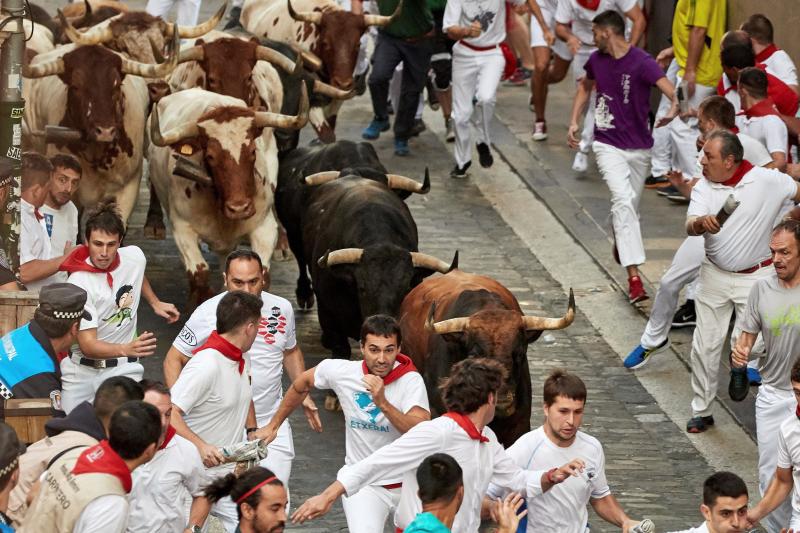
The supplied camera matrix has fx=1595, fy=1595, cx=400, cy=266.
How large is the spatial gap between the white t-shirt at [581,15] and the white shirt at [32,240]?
809cm

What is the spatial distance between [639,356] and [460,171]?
5.38 metres

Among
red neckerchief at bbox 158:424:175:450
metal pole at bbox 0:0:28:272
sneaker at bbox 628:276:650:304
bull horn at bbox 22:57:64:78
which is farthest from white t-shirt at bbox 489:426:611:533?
bull horn at bbox 22:57:64:78

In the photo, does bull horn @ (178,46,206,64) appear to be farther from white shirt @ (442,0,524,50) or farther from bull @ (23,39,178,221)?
white shirt @ (442,0,524,50)

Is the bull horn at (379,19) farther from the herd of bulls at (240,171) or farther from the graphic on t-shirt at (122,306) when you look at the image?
the graphic on t-shirt at (122,306)

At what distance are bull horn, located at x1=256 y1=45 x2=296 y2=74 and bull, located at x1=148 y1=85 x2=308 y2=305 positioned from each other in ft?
5.02

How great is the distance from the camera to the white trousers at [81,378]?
9469 mm

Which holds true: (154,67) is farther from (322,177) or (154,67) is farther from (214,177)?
(322,177)

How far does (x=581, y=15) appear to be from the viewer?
17.1 metres

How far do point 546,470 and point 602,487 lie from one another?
33cm

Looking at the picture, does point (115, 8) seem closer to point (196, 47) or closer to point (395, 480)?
point (196, 47)

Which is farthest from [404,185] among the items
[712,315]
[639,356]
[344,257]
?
[712,315]

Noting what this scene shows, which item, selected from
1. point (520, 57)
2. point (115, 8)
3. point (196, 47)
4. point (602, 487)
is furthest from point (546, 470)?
point (520, 57)

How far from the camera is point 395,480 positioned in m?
7.86

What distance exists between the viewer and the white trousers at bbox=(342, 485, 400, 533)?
8141 mm
